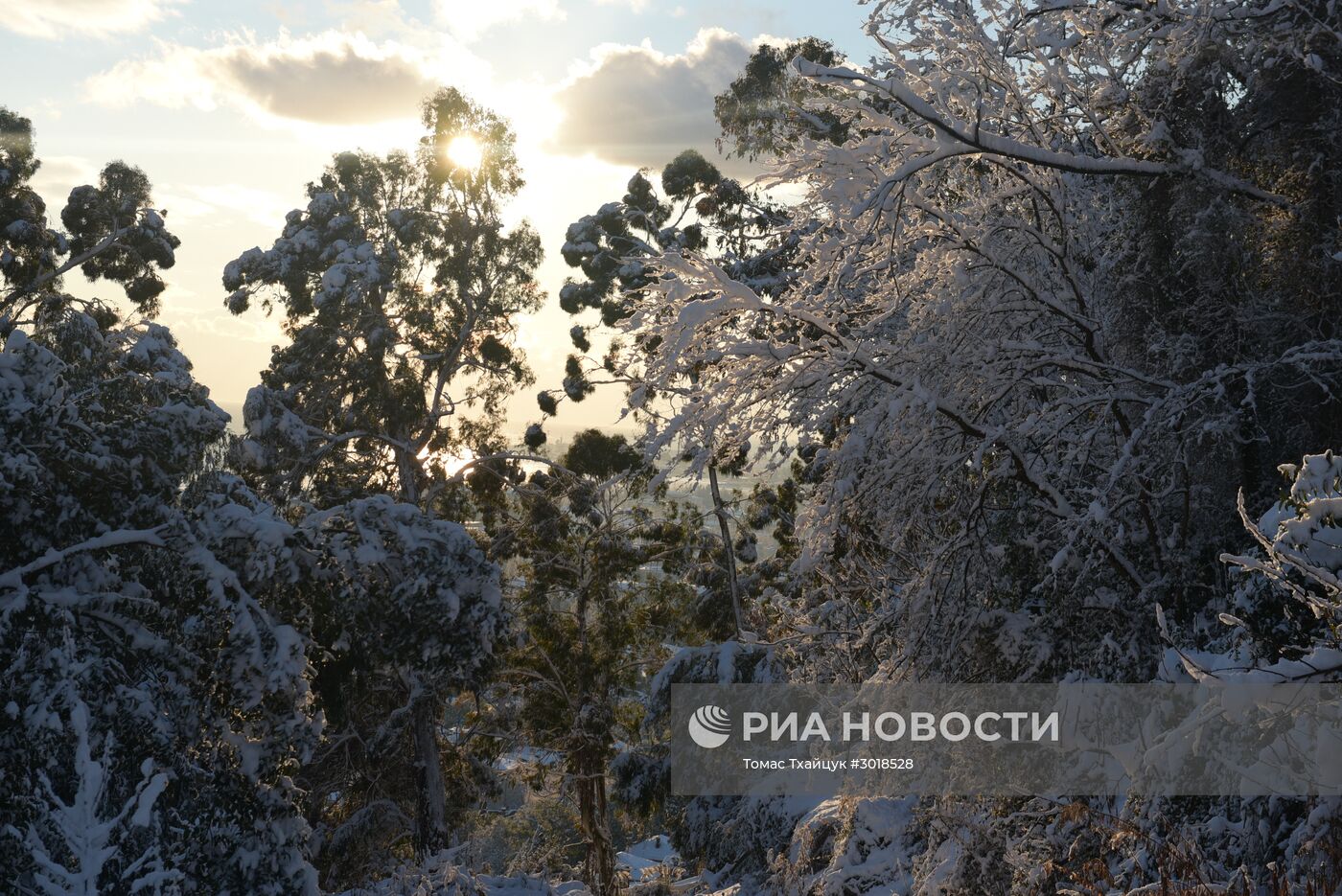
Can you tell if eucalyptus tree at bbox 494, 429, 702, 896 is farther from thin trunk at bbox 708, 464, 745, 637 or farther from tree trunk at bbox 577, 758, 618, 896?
thin trunk at bbox 708, 464, 745, 637

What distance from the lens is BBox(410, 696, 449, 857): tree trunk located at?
19.2 metres

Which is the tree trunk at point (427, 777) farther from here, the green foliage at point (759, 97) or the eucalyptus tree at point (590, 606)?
the green foliage at point (759, 97)

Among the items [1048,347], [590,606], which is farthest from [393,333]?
[1048,347]

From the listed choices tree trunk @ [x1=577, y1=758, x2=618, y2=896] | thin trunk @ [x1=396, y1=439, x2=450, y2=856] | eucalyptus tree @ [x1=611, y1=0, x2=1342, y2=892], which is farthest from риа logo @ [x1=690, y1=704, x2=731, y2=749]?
eucalyptus tree @ [x1=611, y1=0, x2=1342, y2=892]

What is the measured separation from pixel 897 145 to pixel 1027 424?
74.2 inches

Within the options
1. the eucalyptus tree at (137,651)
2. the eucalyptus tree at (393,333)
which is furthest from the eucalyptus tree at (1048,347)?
the eucalyptus tree at (393,333)

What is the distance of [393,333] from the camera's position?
69.6ft

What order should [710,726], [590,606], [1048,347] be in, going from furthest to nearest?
[590,606], [710,726], [1048,347]

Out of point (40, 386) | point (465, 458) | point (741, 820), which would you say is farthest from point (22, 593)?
point (465, 458)

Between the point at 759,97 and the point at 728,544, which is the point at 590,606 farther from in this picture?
the point at 759,97

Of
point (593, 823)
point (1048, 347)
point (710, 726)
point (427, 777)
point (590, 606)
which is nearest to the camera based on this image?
point (1048, 347)

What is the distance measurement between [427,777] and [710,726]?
6052mm

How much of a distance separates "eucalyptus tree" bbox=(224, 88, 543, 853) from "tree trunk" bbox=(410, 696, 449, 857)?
0.03 m

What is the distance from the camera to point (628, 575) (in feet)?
80.7
